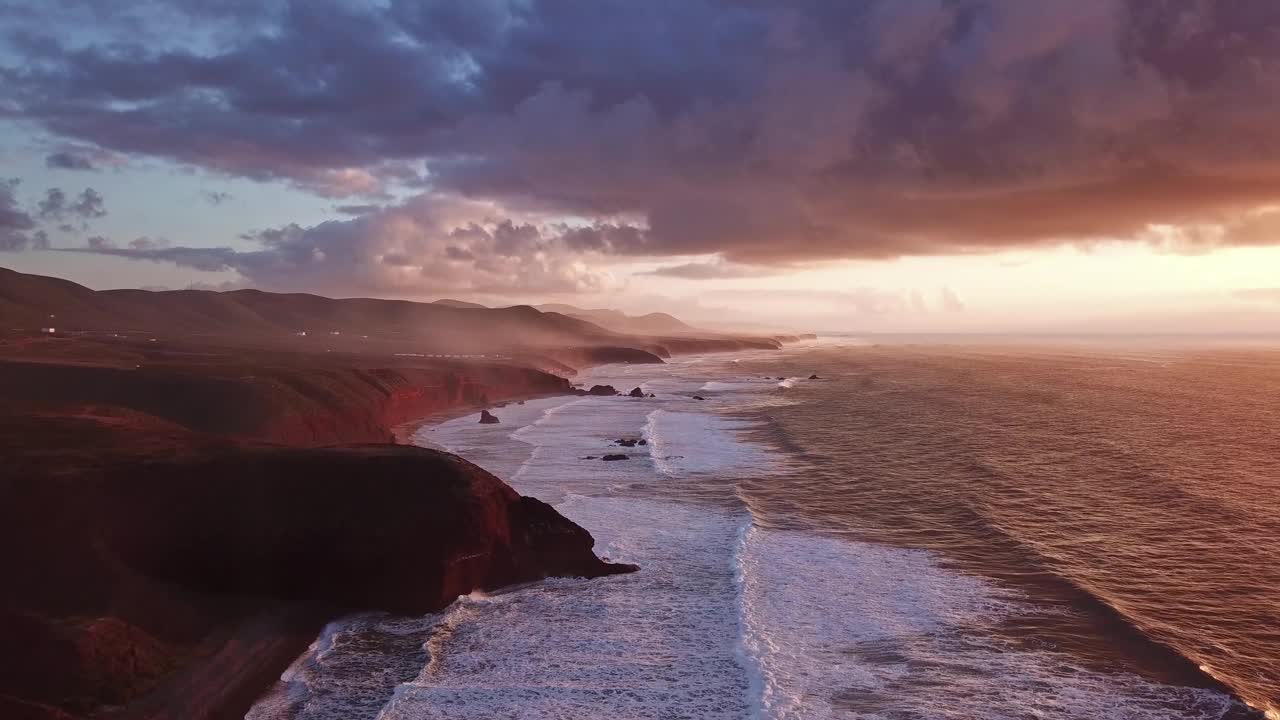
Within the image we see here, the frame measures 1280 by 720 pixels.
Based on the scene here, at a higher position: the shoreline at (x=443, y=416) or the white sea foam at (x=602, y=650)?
the shoreline at (x=443, y=416)

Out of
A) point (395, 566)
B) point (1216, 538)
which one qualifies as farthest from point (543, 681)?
point (1216, 538)

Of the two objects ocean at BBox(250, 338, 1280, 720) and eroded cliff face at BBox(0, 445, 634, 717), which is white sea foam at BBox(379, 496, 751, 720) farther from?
eroded cliff face at BBox(0, 445, 634, 717)

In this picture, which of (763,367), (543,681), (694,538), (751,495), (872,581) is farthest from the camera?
(763,367)

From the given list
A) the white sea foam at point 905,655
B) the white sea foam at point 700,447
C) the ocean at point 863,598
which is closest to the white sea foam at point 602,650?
the ocean at point 863,598

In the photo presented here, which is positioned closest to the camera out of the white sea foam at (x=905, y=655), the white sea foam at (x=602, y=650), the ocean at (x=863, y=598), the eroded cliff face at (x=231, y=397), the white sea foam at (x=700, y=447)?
the white sea foam at (x=905, y=655)

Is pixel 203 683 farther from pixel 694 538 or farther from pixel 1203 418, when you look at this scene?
pixel 1203 418

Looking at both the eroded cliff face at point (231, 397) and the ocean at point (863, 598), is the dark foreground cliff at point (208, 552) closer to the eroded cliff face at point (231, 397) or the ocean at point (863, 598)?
the ocean at point (863, 598)

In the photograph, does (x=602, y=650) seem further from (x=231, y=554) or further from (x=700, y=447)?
(x=700, y=447)
